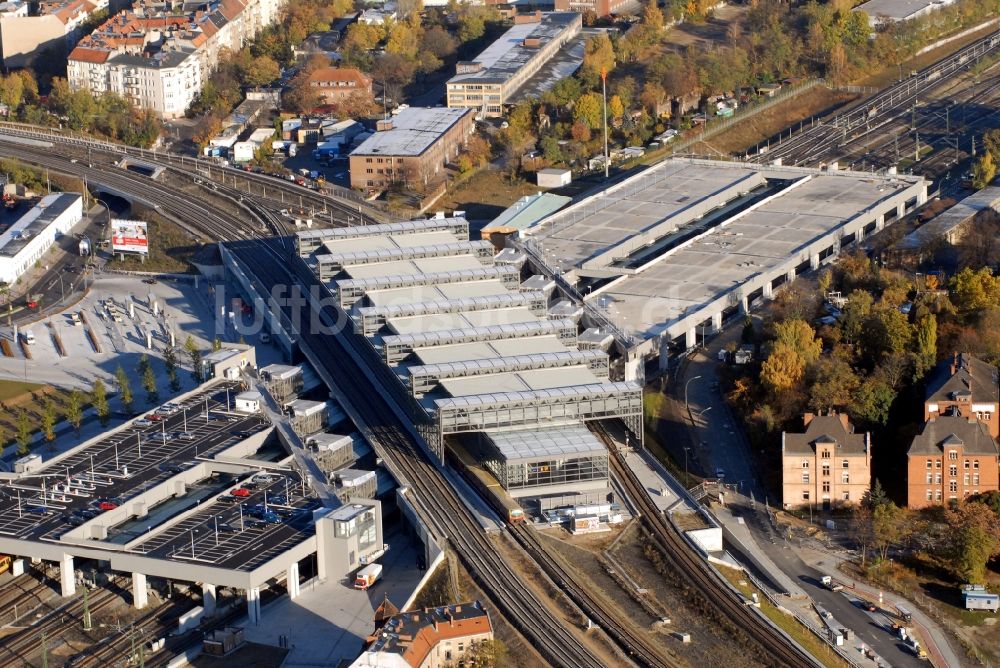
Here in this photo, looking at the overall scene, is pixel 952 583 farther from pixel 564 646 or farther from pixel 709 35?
pixel 709 35

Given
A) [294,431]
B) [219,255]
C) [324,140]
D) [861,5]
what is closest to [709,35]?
[861,5]

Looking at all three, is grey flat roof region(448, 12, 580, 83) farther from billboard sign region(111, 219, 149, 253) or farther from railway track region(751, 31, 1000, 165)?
billboard sign region(111, 219, 149, 253)

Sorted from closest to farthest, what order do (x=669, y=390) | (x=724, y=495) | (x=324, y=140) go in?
(x=724, y=495) < (x=669, y=390) < (x=324, y=140)

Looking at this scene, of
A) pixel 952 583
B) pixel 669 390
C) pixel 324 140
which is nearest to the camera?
pixel 952 583

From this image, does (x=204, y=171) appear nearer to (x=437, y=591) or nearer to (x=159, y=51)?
(x=159, y=51)

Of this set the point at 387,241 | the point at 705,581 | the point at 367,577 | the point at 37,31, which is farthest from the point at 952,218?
the point at 37,31

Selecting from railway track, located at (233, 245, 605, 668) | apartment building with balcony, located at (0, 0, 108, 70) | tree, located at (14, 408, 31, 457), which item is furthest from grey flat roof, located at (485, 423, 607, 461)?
apartment building with balcony, located at (0, 0, 108, 70)
